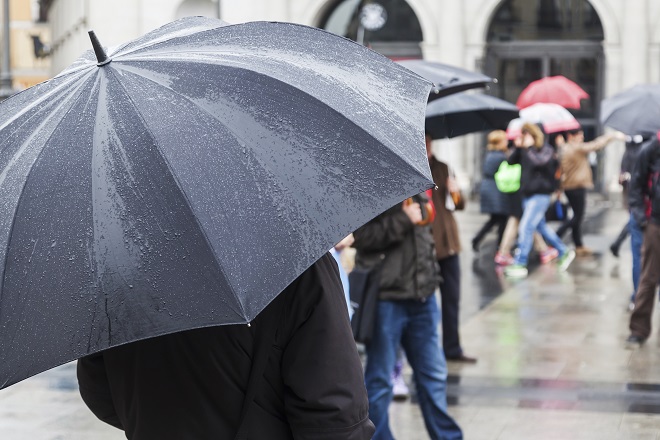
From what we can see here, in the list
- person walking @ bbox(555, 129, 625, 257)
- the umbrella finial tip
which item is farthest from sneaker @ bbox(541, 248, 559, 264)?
the umbrella finial tip

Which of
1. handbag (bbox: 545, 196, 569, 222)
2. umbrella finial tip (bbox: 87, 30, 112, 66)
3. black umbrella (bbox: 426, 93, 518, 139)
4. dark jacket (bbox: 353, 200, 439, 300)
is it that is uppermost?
umbrella finial tip (bbox: 87, 30, 112, 66)

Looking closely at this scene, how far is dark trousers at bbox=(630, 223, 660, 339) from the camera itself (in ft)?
31.8

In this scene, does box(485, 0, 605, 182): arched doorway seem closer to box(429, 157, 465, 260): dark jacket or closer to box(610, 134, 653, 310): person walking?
box(610, 134, 653, 310): person walking

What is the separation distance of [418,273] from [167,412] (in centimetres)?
341

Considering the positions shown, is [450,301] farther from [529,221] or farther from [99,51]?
[99,51]

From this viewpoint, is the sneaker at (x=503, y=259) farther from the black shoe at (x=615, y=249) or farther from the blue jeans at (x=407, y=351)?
the blue jeans at (x=407, y=351)

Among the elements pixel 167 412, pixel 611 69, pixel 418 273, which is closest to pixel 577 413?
pixel 418 273

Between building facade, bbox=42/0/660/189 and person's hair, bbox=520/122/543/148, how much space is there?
481 inches

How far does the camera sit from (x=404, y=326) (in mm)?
6461

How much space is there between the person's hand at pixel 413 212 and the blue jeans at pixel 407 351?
0.40 metres

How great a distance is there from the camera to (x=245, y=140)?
2902 millimetres

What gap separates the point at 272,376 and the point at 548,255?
13534 millimetres

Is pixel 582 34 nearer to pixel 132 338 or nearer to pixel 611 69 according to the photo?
pixel 611 69

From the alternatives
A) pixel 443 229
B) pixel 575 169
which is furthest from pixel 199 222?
pixel 575 169
